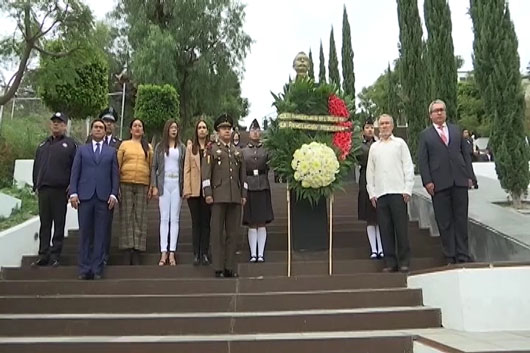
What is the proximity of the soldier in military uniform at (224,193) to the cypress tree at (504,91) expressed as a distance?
3321mm

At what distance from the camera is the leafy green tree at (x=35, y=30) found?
8.48m

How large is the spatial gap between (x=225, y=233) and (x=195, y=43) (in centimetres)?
1744

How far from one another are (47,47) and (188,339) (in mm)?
6636

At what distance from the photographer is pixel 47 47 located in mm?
9234

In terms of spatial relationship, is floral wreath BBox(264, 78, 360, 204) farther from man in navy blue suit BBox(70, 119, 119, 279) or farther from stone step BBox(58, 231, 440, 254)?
man in navy blue suit BBox(70, 119, 119, 279)

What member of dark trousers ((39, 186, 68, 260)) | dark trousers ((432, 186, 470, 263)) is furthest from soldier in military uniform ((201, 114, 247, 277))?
dark trousers ((432, 186, 470, 263))

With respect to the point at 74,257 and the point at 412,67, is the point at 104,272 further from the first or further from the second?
the point at 412,67

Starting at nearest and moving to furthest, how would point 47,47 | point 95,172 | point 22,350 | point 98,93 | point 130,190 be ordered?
point 22,350 < point 95,172 < point 130,190 < point 47,47 < point 98,93

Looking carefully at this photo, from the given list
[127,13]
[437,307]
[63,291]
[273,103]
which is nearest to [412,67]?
[273,103]

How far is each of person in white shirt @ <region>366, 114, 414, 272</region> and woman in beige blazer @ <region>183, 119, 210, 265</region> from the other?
185 centimetres

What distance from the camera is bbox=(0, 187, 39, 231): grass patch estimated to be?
6.77 metres

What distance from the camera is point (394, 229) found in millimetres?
5691

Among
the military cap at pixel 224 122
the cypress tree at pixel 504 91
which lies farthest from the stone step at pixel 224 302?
the cypress tree at pixel 504 91

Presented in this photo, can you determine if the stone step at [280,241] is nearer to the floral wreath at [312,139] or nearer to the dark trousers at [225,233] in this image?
the floral wreath at [312,139]
